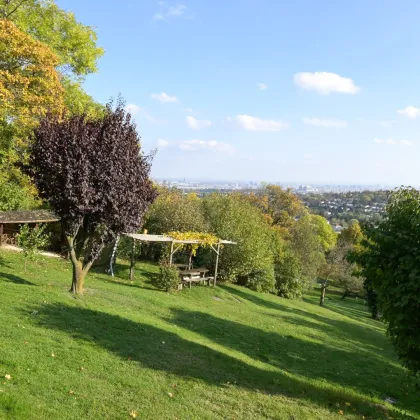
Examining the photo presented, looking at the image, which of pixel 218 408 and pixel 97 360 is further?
pixel 97 360

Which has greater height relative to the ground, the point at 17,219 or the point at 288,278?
the point at 17,219

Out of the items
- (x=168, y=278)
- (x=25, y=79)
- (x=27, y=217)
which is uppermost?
(x=25, y=79)

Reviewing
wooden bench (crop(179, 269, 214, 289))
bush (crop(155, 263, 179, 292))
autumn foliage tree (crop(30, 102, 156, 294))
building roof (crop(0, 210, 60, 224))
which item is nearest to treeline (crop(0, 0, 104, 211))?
autumn foliage tree (crop(30, 102, 156, 294))

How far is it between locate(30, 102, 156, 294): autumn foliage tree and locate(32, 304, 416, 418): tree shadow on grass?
→ 3086 mm

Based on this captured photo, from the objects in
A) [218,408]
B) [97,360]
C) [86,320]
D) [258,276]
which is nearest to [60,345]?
[97,360]

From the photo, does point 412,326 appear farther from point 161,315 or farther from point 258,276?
point 258,276

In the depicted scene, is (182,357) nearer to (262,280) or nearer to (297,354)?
(297,354)

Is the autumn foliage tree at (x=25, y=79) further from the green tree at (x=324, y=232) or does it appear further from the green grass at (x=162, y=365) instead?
the green tree at (x=324, y=232)

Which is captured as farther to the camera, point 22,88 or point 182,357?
point 22,88

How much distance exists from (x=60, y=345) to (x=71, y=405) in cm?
258

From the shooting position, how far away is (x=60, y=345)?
27.7 feet

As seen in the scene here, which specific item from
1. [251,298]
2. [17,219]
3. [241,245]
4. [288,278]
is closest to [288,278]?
[288,278]

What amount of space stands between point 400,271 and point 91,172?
9.11 meters

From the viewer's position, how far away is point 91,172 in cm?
1241
